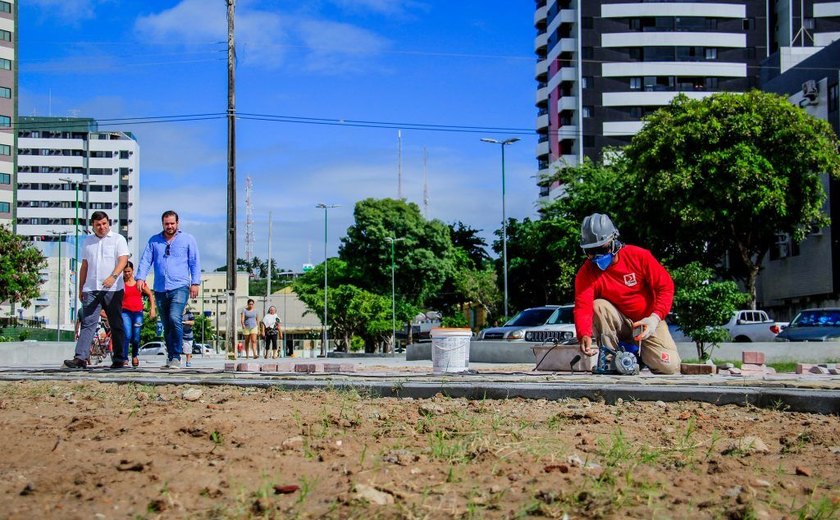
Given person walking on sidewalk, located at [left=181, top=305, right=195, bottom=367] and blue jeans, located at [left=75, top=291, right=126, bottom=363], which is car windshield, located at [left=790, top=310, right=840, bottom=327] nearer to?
person walking on sidewalk, located at [left=181, top=305, right=195, bottom=367]

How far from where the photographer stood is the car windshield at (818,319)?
28.6 metres

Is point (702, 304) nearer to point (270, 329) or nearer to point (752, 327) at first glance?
point (270, 329)

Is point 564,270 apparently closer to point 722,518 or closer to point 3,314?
point 722,518

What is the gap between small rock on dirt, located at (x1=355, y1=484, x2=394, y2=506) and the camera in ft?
11.3

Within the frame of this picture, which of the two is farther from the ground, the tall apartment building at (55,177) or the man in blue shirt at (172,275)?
the tall apartment building at (55,177)

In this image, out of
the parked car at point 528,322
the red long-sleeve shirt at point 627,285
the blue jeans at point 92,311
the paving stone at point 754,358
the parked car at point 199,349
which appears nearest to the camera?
the red long-sleeve shirt at point 627,285

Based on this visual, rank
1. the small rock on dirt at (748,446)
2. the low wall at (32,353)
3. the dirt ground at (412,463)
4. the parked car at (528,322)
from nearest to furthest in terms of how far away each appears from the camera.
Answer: the dirt ground at (412,463), the small rock on dirt at (748,446), the low wall at (32,353), the parked car at (528,322)

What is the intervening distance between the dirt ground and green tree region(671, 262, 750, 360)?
1250 centimetres

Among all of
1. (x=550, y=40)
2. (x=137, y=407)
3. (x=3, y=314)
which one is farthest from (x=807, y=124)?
(x=3, y=314)

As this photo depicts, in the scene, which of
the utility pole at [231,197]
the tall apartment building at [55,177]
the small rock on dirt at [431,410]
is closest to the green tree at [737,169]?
the utility pole at [231,197]

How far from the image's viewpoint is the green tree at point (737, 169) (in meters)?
37.6

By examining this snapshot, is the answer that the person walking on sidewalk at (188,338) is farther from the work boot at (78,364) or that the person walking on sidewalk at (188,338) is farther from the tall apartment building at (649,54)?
the tall apartment building at (649,54)

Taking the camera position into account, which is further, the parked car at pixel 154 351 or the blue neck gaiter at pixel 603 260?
the parked car at pixel 154 351

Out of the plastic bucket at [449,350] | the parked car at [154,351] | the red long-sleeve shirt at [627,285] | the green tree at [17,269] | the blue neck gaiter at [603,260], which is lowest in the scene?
the parked car at [154,351]
